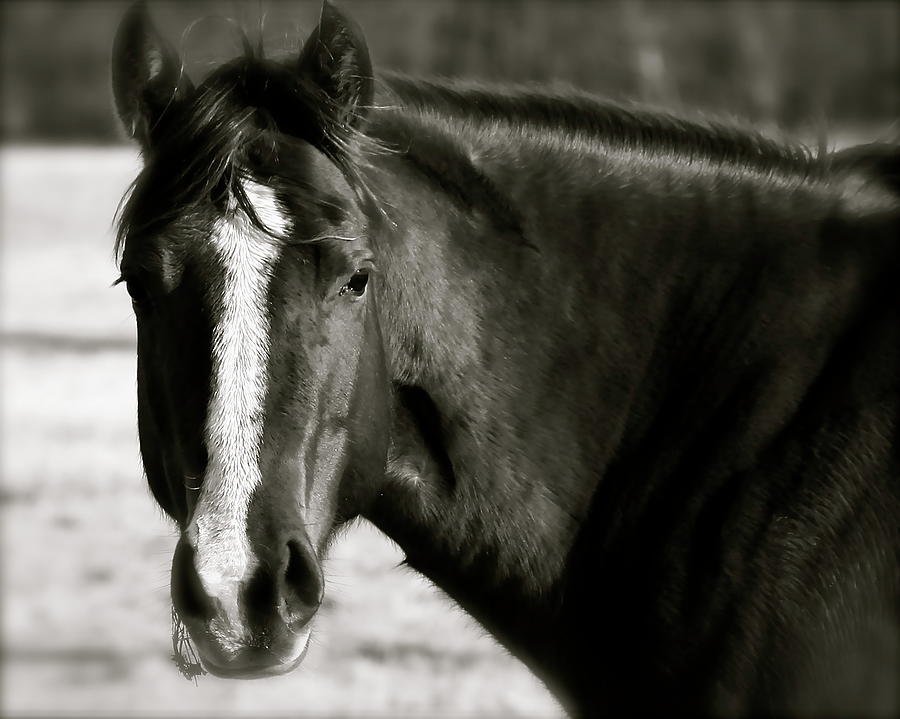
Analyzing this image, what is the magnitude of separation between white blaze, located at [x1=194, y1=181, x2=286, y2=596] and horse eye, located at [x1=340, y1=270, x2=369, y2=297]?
17 centimetres

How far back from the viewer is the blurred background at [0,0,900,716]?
14.7 ft

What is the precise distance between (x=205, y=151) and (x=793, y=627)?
5.00ft

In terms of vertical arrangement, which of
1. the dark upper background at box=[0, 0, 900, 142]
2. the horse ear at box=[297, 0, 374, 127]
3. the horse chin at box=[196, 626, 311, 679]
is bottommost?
the dark upper background at box=[0, 0, 900, 142]

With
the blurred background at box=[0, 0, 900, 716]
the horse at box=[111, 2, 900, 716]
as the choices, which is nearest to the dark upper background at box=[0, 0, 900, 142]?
the blurred background at box=[0, 0, 900, 716]

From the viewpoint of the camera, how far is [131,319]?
11750mm

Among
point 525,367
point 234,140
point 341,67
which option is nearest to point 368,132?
point 341,67

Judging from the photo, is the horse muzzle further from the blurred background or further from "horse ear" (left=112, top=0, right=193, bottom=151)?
"horse ear" (left=112, top=0, right=193, bottom=151)

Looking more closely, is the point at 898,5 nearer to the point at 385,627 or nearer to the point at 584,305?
the point at 385,627

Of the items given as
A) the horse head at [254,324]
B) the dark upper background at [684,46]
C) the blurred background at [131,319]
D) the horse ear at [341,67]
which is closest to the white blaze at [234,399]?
the horse head at [254,324]

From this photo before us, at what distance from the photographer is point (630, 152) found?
2.57 m

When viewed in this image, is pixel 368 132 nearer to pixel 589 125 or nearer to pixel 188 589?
pixel 589 125

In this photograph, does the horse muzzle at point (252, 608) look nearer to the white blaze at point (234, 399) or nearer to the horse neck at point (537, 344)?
the white blaze at point (234, 399)

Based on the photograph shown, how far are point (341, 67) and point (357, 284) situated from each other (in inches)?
19.6

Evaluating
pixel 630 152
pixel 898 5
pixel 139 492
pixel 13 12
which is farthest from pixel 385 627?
pixel 13 12
